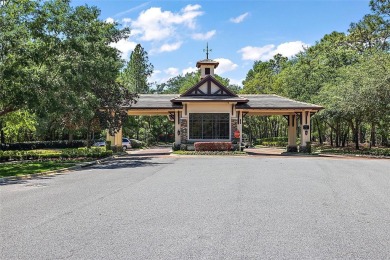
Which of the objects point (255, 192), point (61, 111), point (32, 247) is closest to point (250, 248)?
point (32, 247)

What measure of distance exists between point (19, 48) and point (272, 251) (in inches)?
603

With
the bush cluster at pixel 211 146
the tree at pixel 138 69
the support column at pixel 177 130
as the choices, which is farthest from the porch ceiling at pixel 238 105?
the tree at pixel 138 69

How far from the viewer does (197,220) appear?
7.20 metres

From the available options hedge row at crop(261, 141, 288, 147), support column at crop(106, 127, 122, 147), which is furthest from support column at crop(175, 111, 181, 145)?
hedge row at crop(261, 141, 288, 147)

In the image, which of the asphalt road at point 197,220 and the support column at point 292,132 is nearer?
the asphalt road at point 197,220

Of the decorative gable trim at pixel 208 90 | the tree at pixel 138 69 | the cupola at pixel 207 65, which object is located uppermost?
the tree at pixel 138 69

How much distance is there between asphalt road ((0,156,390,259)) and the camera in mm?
5429

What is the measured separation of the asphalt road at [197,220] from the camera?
5429 mm

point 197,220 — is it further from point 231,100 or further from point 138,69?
point 138,69

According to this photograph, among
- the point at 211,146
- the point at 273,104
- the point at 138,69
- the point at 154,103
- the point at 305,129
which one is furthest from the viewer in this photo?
the point at 138,69

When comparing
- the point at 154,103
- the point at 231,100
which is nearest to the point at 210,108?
the point at 231,100

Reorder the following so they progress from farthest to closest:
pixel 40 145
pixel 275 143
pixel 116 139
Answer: pixel 275 143 → pixel 40 145 → pixel 116 139

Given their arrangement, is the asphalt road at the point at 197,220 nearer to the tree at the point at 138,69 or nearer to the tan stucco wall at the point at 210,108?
the tan stucco wall at the point at 210,108

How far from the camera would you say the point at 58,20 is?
771 inches
